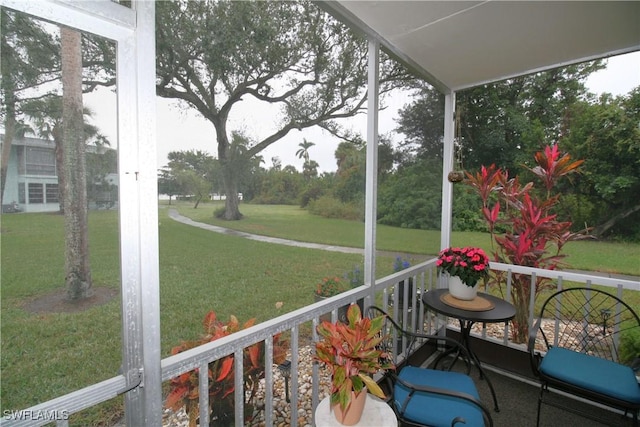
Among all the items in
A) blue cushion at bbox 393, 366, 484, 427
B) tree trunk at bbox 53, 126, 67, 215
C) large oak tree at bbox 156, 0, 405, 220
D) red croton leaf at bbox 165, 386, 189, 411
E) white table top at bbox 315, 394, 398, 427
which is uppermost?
large oak tree at bbox 156, 0, 405, 220

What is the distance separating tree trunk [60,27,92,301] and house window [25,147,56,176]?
29 millimetres

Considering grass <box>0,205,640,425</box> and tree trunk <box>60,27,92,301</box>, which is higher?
tree trunk <box>60,27,92,301</box>

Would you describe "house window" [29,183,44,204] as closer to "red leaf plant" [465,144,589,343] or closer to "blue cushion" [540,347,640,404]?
"blue cushion" [540,347,640,404]

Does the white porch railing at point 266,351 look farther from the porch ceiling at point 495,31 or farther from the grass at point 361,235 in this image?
the porch ceiling at point 495,31

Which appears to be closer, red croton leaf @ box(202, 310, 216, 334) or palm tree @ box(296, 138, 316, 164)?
red croton leaf @ box(202, 310, 216, 334)

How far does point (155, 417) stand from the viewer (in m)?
0.97

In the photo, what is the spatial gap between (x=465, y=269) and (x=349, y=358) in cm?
138

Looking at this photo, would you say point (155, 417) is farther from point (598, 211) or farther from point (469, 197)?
point (598, 211)

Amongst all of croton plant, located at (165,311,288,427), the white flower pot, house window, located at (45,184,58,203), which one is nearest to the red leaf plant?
the white flower pot

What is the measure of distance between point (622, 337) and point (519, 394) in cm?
100

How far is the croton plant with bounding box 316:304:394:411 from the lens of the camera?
1.17 metres

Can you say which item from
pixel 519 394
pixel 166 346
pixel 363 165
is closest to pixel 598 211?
pixel 519 394

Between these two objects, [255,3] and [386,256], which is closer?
[255,3]

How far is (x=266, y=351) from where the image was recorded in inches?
53.3
